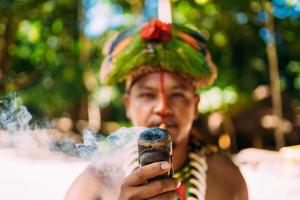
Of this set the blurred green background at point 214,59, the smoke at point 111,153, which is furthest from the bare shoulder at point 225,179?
the blurred green background at point 214,59

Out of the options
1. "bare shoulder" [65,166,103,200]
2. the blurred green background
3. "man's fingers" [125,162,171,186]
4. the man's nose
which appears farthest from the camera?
the blurred green background

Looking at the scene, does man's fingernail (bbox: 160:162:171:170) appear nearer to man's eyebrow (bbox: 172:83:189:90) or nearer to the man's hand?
the man's hand

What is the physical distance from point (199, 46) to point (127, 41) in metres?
0.23

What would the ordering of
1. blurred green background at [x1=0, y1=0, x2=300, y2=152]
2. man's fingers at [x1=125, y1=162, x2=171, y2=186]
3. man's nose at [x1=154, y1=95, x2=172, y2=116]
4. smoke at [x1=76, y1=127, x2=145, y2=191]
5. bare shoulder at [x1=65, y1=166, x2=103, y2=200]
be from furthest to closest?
blurred green background at [x1=0, y1=0, x2=300, y2=152], man's nose at [x1=154, y1=95, x2=172, y2=116], bare shoulder at [x1=65, y1=166, x2=103, y2=200], smoke at [x1=76, y1=127, x2=145, y2=191], man's fingers at [x1=125, y1=162, x2=171, y2=186]

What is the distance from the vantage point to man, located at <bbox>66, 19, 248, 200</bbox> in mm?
1611

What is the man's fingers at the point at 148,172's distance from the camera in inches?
36.3

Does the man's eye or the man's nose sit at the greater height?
the man's eye

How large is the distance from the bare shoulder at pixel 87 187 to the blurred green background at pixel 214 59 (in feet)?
9.05

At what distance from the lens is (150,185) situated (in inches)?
36.8

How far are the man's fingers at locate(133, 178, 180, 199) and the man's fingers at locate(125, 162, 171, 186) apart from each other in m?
0.01

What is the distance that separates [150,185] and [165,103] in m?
0.69

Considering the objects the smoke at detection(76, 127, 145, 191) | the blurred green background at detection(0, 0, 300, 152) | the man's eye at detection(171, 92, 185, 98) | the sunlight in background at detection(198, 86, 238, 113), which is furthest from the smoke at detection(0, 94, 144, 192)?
the sunlight in background at detection(198, 86, 238, 113)

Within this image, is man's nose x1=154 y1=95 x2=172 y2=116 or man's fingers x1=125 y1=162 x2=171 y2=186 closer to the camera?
man's fingers x1=125 y1=162 x2=171 y2=186

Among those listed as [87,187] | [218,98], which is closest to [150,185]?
[87,187]
